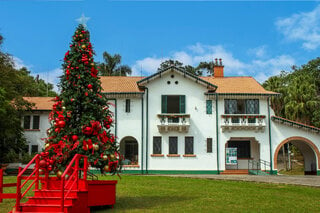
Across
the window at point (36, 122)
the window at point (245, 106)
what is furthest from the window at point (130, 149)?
the window at point (36, 122)

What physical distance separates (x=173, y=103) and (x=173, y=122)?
194 cm

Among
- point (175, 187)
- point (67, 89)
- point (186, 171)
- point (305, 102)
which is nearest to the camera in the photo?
point (67, 89)

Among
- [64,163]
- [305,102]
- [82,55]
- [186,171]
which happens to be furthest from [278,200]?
[305,102]

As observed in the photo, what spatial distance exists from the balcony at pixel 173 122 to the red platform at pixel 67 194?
1784 cm

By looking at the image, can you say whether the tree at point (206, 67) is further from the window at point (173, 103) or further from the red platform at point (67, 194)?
the red platform at point (67, 194)

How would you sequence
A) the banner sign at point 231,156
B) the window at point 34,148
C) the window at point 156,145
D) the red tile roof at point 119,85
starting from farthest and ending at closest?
the window at point 34,148 < the red tile roof at point 119,85 < the banner sign at point 231,156 < the window at point 156,145

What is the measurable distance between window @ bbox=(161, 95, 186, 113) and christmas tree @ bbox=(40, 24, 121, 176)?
17.5 meters

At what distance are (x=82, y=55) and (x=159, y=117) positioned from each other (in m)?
17.4

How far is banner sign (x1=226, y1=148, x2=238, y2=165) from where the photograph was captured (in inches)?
1158

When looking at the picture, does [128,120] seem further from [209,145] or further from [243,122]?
[243,122]

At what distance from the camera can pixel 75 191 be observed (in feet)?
29.5

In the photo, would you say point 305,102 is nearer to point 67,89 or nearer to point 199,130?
point 199,130

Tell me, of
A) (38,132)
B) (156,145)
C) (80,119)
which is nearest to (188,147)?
(156,145)

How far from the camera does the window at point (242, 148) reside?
3155 cm
